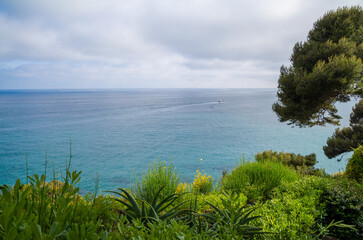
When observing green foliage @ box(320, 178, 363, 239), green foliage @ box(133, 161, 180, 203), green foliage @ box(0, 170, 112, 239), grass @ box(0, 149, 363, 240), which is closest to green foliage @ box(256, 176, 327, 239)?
grass @ box(0, 149, 363, 240)

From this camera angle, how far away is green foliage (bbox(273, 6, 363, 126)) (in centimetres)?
921

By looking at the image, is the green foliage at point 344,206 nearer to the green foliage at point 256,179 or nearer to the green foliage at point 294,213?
the green foliage at point 294,213

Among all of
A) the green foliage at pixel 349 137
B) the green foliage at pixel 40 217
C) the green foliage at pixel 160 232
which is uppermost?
the green foliage at pixel 40 217

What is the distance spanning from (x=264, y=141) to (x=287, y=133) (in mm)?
11854

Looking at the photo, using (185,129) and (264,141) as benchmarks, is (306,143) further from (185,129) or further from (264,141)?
(185,129)

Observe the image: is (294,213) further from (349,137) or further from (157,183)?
(349,137)

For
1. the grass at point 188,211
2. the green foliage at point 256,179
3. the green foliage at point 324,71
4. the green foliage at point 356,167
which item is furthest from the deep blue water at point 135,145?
the green foliage at point 356,167

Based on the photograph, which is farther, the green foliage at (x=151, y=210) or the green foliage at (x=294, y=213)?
the green foliage at (x=151, y=210)

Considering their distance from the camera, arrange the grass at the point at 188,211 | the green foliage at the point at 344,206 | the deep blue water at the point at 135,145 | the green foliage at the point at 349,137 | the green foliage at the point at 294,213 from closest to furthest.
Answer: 1. the grass at the point at 188,211
2. the green foliage at the point at 294,213
3. the green foliage at the point at 344,206
4. the green foliage at the point at 349,137
5. the deep blue water at the point at 135,145

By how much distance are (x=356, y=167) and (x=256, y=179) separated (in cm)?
186

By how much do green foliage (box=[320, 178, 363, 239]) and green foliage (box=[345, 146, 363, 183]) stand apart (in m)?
0.91

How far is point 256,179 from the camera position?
486 centimetres

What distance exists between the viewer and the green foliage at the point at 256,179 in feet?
14.0

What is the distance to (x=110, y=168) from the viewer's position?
2472 centimetres
